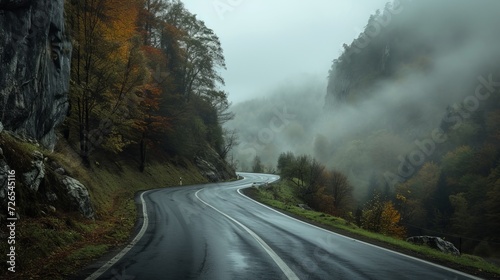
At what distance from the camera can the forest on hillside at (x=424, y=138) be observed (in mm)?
61775

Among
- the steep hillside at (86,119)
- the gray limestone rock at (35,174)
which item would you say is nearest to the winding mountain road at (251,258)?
the steep hillside at (86,119)

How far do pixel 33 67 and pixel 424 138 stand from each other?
141 meters

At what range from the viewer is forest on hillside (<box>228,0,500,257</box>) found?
203 feet

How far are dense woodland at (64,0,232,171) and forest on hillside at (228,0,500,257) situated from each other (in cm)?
2217

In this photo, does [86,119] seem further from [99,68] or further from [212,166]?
[212,166]

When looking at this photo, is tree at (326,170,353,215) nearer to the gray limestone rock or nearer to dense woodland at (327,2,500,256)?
dense woodland at (327,2,500,256)

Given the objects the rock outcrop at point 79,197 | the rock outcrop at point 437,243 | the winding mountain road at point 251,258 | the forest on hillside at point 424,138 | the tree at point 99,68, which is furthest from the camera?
the forest on hillside at point 424,138

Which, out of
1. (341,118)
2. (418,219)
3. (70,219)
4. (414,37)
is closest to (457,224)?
(418,219)

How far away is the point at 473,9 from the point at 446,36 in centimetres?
1983

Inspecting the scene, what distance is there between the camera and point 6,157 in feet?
26.1

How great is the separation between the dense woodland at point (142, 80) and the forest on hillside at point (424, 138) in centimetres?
2217

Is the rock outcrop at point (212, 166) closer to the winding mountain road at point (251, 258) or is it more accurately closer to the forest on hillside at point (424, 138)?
the forest on hillside at point (424, 138)

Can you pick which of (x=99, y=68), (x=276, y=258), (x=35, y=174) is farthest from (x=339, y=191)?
(x=35, y=174)

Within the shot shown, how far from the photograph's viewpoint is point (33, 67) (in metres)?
13.2
